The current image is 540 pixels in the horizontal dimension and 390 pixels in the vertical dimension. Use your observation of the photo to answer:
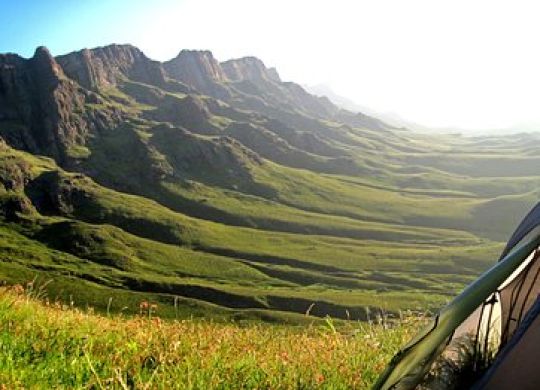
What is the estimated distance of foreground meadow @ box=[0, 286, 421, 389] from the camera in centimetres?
543

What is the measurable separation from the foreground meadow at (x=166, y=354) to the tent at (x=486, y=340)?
3.70 ft

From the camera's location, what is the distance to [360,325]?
28.5 ft

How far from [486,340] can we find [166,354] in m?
3.06

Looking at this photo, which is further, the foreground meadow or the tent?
the foreground meadow

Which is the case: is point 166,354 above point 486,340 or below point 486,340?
below

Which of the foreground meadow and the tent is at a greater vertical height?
the tent

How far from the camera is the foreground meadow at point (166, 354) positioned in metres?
5.43

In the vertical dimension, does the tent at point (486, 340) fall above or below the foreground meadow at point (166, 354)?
above

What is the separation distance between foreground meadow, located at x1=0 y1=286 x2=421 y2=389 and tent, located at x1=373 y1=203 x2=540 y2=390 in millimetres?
1129

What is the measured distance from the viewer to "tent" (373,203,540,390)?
421 centimetres

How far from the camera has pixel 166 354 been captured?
241 inches

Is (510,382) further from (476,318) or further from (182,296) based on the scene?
(182,296)

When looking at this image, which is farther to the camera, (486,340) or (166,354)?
(166,354)

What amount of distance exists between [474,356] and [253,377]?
6.65 feet
